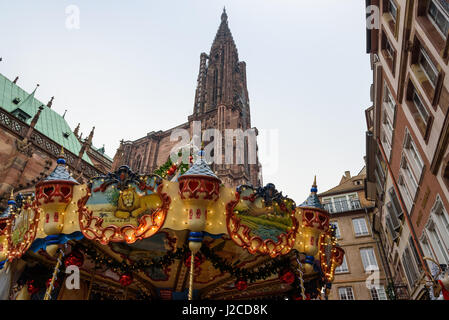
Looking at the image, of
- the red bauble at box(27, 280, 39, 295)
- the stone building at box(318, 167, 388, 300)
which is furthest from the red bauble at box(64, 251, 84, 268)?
the stone building at box(318, 167, 388, 300)

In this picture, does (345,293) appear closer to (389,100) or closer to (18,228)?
(389,100)

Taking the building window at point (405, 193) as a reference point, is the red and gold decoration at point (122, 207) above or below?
below

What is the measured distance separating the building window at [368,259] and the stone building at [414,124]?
609 centimetres

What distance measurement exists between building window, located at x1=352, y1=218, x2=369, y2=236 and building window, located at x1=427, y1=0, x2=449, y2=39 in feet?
67.5

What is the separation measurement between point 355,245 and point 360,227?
74.5 inches

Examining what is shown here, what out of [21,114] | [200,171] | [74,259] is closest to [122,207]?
[200,171]

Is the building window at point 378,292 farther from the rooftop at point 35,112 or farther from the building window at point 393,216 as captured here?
the rooftop at point 35,112

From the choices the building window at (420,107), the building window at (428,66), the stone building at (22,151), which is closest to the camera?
the building window at (428,66)

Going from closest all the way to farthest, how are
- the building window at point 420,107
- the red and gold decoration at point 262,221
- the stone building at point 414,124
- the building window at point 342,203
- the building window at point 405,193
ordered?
the red and gold decoration at point 262,221, the stone building at point 414,124, the building window at point 420,107, the building window at point 405,193, the building window at point 342,203

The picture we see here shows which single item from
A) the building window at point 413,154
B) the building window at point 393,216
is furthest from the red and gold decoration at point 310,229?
the building window at point 393,216

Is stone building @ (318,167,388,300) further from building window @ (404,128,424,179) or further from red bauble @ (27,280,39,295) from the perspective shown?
red bauble @ (27,280,39,295)

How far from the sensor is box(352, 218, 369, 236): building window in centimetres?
2563

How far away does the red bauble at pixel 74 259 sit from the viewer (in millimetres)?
8820

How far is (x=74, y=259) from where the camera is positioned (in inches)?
350
